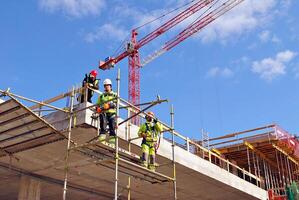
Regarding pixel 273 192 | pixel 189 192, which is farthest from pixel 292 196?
pixel 189 192

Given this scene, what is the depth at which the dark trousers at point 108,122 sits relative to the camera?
38.1 feet

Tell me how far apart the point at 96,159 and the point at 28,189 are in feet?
14.5

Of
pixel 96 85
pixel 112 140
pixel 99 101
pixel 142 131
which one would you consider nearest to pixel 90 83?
pixel 96 85

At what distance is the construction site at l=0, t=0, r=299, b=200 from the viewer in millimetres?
11703

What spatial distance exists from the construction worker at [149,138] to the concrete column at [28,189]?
5.29m

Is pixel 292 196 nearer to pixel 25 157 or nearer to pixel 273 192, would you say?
pixel 273 192

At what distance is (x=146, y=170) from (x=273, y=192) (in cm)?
1471

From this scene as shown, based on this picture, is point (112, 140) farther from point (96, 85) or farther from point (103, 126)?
point (96, 85)

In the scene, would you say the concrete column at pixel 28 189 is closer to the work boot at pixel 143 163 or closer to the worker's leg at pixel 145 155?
the worker's leg at pixel 145 155

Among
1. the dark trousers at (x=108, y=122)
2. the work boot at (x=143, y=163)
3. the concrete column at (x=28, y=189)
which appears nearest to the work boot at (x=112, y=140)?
the dark trousers at (x=108, y=122)

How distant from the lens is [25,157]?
14266mm

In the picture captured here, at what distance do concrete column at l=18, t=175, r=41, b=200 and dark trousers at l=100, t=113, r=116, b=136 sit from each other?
5.57 m

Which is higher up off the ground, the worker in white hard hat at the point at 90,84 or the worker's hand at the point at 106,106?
the worker in white hard hat at the point at 90,84

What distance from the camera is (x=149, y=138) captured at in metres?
13.0
